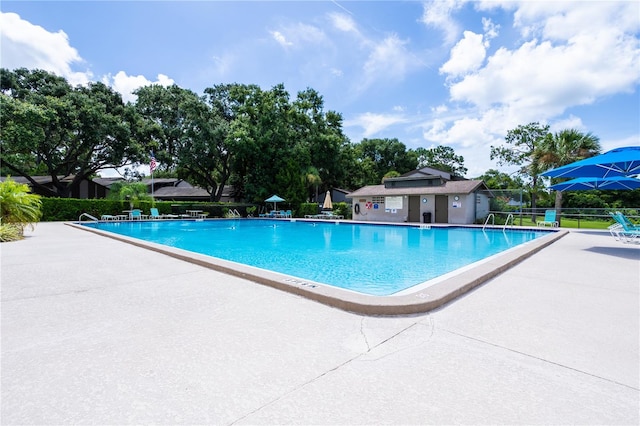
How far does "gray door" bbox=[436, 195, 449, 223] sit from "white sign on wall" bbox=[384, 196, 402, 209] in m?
2.64

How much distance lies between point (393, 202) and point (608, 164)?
14519mm

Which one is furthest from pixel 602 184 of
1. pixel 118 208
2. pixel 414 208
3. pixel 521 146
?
pixel 118 208

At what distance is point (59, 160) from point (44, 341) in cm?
3199

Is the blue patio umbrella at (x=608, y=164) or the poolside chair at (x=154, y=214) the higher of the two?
the blue patio umbrella at (x=608, y=164)

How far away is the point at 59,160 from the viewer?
2659 centimetres

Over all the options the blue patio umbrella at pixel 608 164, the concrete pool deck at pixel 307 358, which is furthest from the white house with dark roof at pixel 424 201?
the concrete pool deck at pixel 307 358

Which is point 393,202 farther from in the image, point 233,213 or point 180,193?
point 180,193

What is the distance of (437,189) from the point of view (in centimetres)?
2067

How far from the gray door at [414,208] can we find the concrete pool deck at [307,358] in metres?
17.7

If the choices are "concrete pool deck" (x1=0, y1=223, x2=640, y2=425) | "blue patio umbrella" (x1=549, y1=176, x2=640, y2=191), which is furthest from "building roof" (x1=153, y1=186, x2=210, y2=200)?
"concrete pool deck" (x1=0, y1=223, x2=640, y2=425)

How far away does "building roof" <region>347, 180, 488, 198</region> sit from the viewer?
1959 centimetres

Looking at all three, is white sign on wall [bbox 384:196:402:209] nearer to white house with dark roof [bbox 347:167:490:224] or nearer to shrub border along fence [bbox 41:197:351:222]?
white house with dark roof [bbox 347:167:490:224]

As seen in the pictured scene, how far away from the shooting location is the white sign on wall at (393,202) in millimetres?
22297

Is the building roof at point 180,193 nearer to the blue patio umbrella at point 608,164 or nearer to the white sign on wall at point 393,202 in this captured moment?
the white sign on wall at point 393,202
